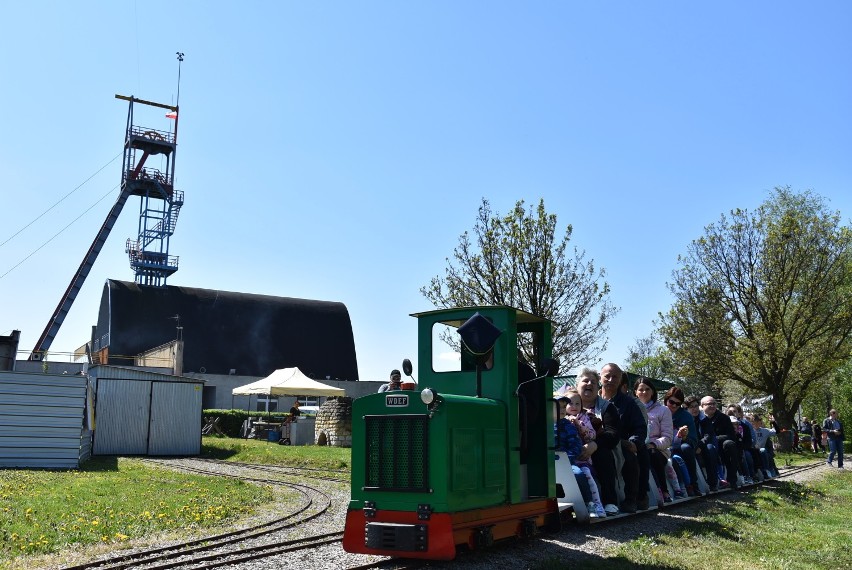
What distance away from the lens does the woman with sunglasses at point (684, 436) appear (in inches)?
495

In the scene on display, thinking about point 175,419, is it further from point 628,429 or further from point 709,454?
point 628,429

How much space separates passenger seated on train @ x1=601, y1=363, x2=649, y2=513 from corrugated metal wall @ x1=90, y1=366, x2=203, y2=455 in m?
17.8

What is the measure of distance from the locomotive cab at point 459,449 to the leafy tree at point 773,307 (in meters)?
23.8

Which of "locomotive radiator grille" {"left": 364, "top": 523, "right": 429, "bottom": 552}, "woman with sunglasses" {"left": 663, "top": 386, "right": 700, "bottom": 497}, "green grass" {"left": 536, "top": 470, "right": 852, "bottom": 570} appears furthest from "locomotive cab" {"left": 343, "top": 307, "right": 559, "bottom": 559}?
"woman with sunglasses" {"left": 663, "top": 386, "right": 700, "bottom": 497}

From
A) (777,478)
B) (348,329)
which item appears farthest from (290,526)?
(348,329)

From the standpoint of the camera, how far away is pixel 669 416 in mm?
11156

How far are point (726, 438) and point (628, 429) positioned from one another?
532cm

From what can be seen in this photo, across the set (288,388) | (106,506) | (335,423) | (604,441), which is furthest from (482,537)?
(288,388)

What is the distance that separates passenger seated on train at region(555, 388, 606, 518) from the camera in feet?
30.9

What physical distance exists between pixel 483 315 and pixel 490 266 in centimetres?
1899

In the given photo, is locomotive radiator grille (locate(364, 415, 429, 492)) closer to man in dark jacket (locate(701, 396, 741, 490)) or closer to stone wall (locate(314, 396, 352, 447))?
man in dark jacket (locate(701, 396, 741, 490))

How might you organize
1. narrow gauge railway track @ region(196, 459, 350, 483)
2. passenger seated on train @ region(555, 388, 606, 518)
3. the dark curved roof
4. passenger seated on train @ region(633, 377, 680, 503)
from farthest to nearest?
the dark curved roof → narrow gauge railway track @ region(196, 459, 350, 483) → passenger seated on train @ region(633, 377, 680, 503) → passenger seated on train @ region(555, 388, 606, 518)

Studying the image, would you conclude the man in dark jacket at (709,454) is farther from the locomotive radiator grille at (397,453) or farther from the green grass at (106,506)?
the locomotive radiator grille at (397,453)

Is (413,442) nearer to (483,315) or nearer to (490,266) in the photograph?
(483,315)
